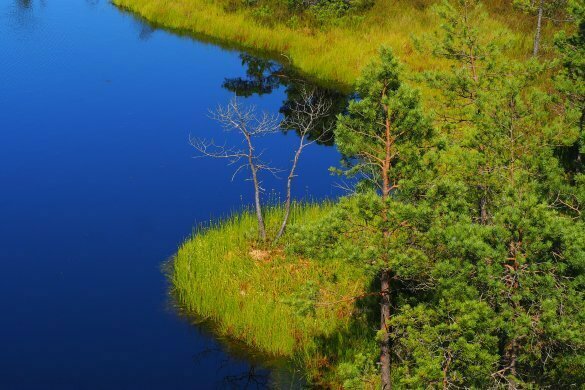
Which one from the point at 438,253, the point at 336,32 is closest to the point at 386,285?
the point at 438,253

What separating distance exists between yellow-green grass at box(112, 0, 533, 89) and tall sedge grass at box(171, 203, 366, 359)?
15420 mm

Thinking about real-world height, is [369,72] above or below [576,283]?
above

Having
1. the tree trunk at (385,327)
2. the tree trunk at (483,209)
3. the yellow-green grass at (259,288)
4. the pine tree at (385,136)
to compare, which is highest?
the pine tree at (385,136)

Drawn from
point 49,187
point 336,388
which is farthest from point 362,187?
point 49,187

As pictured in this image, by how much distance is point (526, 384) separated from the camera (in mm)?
11594

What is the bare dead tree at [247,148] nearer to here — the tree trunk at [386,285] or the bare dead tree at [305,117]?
the bare dead tree at [305,117]

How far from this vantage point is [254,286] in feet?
60.4

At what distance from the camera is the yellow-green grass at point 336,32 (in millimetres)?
35094

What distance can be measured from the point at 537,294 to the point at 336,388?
612cm

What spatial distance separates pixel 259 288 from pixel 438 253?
23.9ft

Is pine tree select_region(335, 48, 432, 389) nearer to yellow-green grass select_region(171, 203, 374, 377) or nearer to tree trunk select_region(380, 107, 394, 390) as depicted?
tree trunk select_region(380, 107, 394, 390)

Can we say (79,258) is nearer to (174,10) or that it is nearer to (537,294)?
(537,294)

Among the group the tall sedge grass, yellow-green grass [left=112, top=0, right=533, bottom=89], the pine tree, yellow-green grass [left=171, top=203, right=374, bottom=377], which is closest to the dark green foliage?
the pine tree

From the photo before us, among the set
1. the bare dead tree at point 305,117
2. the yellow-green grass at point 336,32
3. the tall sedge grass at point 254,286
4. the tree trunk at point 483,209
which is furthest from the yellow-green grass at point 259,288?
the yellow-green grass at point 336,32
